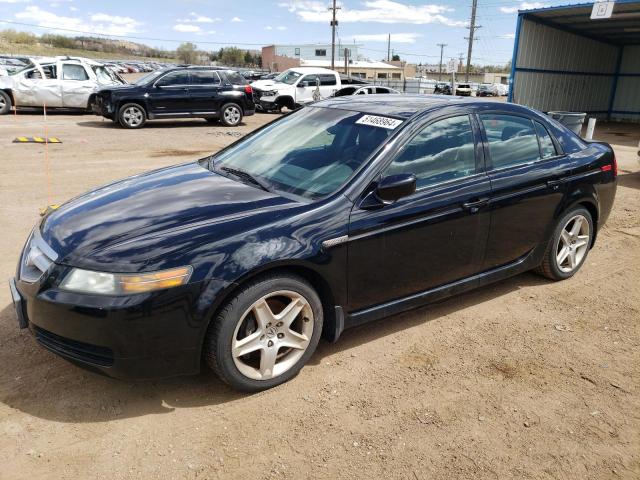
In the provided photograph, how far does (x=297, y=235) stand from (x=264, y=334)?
58cm

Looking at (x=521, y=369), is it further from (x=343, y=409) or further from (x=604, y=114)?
(x=604, y=114)

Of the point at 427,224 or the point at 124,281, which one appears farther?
the point at 427,224

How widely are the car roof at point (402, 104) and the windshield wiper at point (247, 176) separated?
2.96ft

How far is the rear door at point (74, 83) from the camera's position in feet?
54.0

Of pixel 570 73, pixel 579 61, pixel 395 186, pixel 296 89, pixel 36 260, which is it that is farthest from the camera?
pixel 579 61

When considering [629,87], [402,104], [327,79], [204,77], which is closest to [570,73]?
[629,87]

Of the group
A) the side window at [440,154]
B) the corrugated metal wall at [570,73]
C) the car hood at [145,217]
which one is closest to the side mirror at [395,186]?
the side window at [440,154]

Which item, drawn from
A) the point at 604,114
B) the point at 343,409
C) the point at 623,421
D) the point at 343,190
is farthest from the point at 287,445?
the point at 604,114

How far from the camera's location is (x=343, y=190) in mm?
3104

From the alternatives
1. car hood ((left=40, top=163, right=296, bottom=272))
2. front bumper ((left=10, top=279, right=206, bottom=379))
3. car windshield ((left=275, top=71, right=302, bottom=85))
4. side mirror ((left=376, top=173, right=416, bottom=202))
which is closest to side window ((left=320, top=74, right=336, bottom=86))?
car windshield ((left=275, top=71, right=302, bottom=85))

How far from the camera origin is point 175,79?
49.3 feet

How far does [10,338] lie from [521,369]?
10.9 feet

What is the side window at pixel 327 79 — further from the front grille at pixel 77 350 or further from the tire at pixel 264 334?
the front grille at pixel 77 350

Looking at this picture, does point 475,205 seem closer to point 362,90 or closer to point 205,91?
point 205,91
